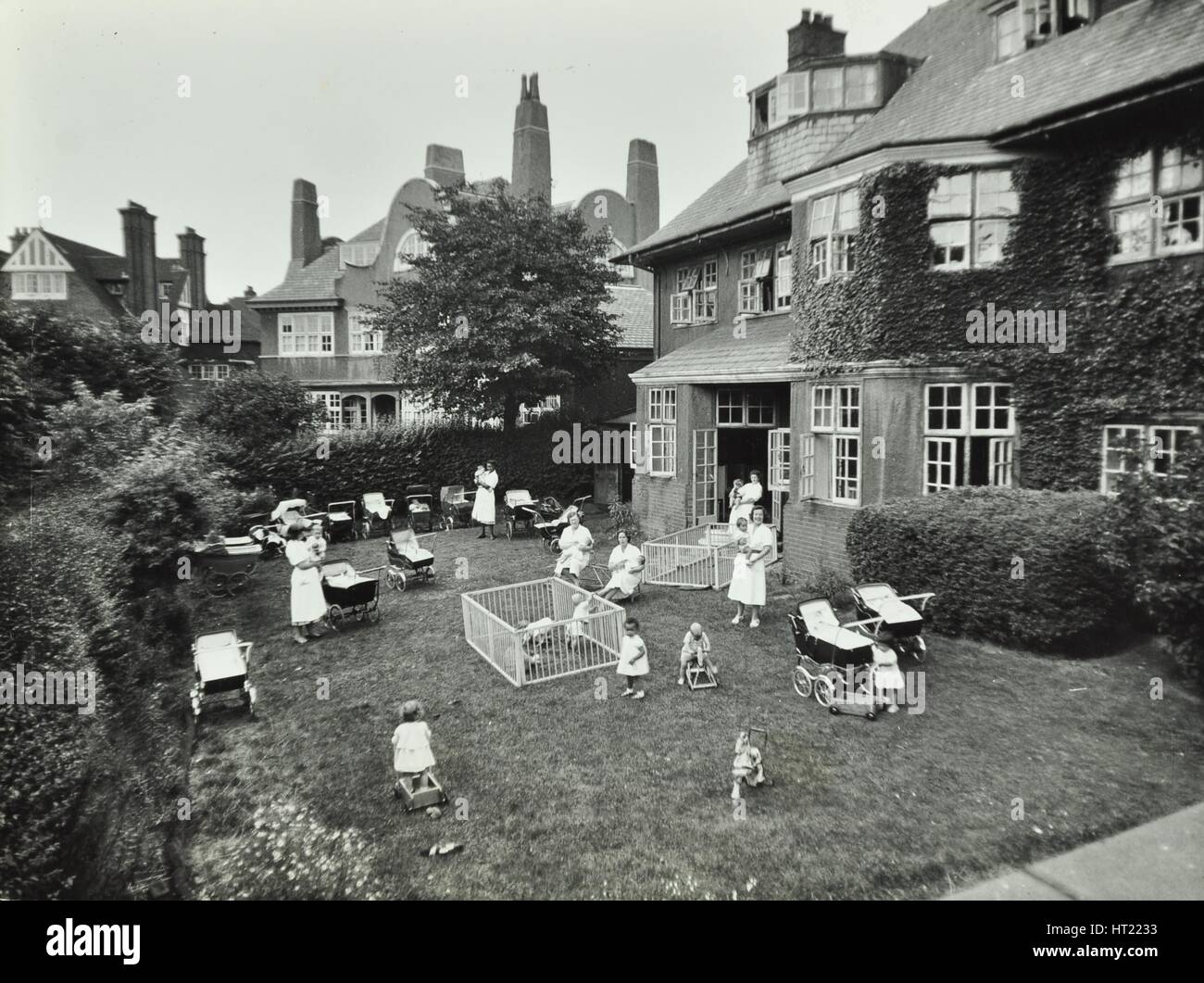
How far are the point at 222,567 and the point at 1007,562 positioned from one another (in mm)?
14499

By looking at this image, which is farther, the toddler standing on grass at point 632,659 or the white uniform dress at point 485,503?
the white uniform dress at point 485,503

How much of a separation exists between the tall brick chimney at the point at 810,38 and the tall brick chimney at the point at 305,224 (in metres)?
27.3

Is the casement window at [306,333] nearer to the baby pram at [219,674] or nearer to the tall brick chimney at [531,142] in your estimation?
the tall brick chimney at [531,142]

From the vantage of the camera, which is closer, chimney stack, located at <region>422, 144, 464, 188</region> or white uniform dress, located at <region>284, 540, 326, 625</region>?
white uniform dress, located at <region>284, 540, 326, 625</region>

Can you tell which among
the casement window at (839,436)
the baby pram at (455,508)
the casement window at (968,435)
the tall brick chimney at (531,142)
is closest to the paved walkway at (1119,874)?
the casement window at (968,435)

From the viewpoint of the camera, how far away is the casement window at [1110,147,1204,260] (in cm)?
1144

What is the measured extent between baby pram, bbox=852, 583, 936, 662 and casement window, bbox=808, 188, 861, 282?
22.0 ft

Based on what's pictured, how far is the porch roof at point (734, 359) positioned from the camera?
1705cm

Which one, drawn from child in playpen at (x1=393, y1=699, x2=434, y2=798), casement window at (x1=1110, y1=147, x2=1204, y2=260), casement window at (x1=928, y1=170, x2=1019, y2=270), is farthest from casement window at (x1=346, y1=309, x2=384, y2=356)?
child in playpen at (x1=393, y1=699, x2=434, y2=798)

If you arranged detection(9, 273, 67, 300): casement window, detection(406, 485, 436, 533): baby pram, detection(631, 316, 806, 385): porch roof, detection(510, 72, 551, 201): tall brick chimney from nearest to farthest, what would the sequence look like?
1. detection(631, 316, 806, 385): porch roof
2. detection(406, 485, 436, 533): baby pram
3. detection(9, 273, 67, 300): casement window
4. detection(510, 72, 551, 201): tall brick chimney

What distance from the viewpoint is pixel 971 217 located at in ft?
44.0

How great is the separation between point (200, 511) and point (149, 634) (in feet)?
9.68

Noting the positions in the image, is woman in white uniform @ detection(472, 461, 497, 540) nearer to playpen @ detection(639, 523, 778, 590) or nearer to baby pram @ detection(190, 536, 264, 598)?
playpen @ detection(639, 523, 778, 590)
